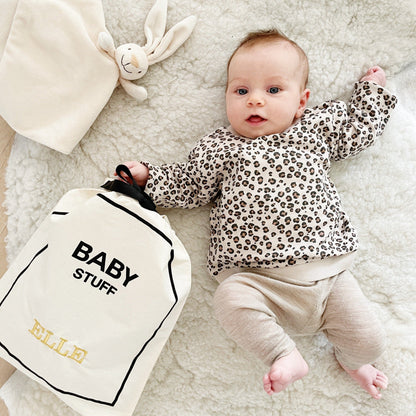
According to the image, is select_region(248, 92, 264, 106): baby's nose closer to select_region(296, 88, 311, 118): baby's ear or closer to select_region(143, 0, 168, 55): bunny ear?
select_region(296, 88, 311, 118): baby's ear

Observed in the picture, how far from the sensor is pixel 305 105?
1.04 m

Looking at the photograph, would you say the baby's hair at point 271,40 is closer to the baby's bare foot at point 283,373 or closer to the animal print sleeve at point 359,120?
the animal print sleeve at point 359,120

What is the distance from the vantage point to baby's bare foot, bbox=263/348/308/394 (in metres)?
0.84

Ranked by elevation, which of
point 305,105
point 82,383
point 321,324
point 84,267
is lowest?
point 82,383

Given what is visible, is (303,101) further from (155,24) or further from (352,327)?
(352,327)

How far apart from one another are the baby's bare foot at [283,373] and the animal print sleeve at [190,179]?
1.28ft

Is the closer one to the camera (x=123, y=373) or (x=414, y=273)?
(x=123, y=373)

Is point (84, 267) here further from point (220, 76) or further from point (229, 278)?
point (220, 76)

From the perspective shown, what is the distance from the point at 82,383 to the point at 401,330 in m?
0.72

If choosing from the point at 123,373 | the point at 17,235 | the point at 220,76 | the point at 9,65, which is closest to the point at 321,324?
the point at 123,373

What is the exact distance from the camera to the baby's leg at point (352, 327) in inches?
35.5

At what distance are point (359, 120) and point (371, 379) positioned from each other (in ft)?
1.91

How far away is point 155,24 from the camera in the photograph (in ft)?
3.38

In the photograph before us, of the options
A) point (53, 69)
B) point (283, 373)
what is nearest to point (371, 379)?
point (283, 373)
